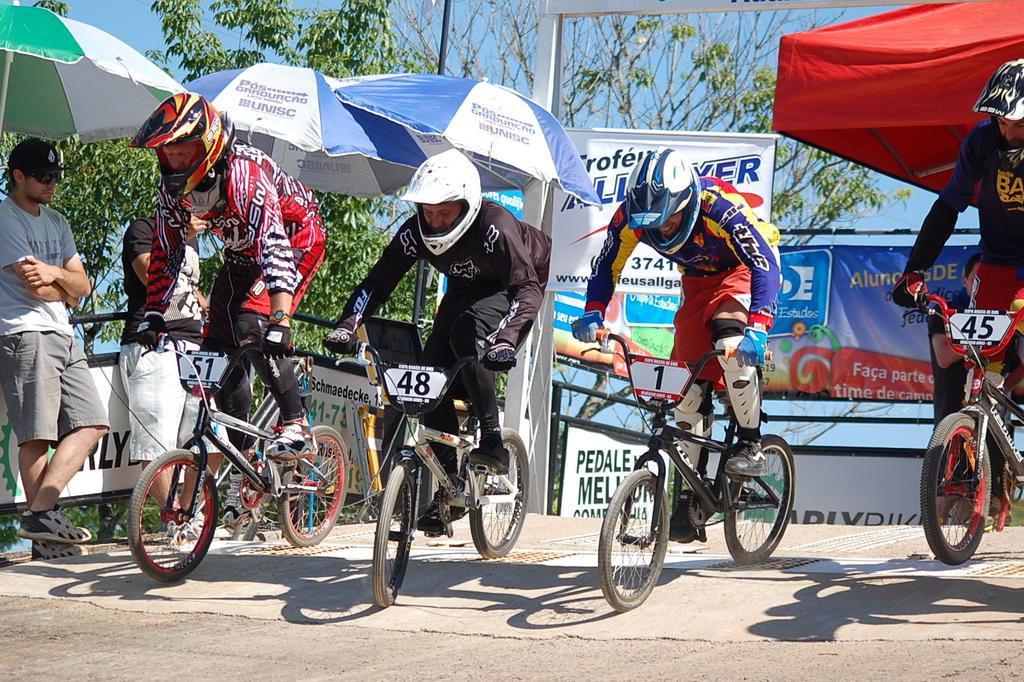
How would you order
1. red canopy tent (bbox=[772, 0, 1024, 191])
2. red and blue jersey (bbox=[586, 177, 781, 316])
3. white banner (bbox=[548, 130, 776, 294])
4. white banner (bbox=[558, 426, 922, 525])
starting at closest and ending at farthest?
red and blue jersey (bbox=[586, 177, 781, 316])
red canopy tent (bbox=[772, 0, 1024, 191])
white banner (bbox=[548, 130, 776, 294])
white banner (bbox=[558, 426, 922, 525])

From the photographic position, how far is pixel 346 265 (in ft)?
55.6

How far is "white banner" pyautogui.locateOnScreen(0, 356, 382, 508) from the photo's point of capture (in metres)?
8.16

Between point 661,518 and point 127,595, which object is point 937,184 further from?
point 127,595

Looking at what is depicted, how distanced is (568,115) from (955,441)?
2152 centimetres

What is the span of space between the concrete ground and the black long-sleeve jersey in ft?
4.65

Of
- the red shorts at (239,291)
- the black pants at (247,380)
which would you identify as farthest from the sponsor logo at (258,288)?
the black pants at (247,380)

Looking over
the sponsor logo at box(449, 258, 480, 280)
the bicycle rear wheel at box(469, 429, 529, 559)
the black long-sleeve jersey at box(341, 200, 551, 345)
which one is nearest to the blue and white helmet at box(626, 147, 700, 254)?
the black long-sleeve jersey at box(341, 200, 551, 345)

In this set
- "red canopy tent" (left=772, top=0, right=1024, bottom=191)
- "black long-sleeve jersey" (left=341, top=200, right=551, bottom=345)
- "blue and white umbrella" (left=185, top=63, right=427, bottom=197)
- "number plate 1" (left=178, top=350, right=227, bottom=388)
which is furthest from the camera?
"blue and white umbrella" (left=185, top=63, right=427, bottom=197)

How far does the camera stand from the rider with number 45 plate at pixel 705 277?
639cm

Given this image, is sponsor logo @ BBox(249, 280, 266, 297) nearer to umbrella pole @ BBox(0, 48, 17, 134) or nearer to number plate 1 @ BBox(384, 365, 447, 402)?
number plate 1 @ BBox(384, 365, 447, 402)

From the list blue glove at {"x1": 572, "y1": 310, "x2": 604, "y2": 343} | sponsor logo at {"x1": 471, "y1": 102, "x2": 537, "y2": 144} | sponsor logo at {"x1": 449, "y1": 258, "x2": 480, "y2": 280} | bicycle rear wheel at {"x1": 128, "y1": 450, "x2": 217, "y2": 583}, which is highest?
sponsor logo at {"x1": 471, "y1": 102, "x2": 537, "y2": 144}

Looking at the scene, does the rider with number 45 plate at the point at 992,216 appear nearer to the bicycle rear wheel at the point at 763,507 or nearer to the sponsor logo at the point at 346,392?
the bicycle rear wheel at the point at 763,507

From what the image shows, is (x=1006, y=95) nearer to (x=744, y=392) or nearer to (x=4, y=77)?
(x=744, y=392)

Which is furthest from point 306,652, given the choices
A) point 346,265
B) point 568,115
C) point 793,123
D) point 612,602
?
point 568,115
